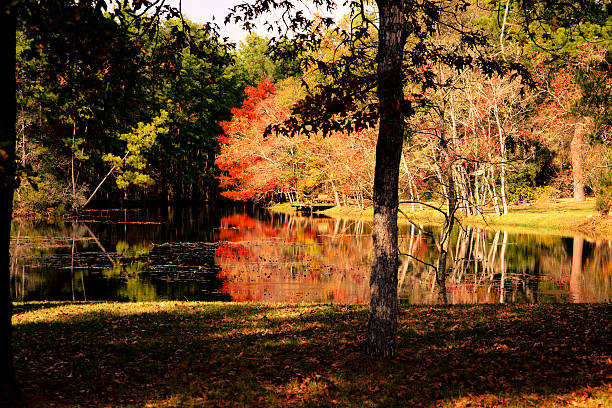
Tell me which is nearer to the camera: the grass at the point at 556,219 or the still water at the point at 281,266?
the still water at the point at 281,266

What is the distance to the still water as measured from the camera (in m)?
16.7

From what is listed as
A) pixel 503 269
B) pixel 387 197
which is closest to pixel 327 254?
pixel 503 269

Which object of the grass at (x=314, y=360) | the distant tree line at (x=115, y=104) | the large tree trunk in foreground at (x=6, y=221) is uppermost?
the distant tree line at (x=115, y=104)

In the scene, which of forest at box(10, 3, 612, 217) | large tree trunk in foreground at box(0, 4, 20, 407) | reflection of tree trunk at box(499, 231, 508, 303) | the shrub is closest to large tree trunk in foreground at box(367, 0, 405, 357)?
forest at box(10, 3, 612, 217)

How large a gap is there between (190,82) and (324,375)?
61807 mm

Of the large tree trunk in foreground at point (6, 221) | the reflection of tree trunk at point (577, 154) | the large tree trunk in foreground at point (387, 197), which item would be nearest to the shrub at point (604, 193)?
the reflection of tree trunk at point (577, 154)

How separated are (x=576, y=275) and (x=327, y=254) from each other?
10836 mm

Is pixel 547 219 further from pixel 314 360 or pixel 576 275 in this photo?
pixel 314 360

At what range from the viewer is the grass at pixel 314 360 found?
245 inches

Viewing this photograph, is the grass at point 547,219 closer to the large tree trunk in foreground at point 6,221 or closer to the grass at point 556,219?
the grass at point 556,219

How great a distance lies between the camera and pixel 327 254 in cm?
2530

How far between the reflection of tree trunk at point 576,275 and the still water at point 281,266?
1.6 inches

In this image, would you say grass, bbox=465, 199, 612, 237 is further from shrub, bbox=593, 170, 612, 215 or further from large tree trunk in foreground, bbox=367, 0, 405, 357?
large tree trunk in foreground, bbox=367, 0, 405, 357

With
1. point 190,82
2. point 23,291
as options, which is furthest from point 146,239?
point 190,82
